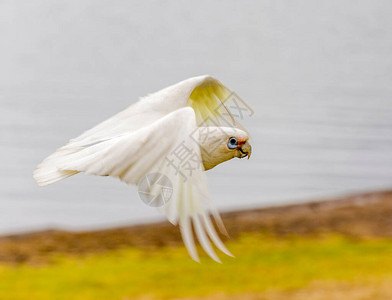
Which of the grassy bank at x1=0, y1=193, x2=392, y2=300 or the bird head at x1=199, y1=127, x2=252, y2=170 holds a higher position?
the bird head at x1=199, y1=127, x2=252, y2=170

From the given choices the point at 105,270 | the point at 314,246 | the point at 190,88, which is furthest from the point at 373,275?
the point at 190,88

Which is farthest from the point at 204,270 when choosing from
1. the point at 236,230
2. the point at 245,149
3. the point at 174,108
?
the point at 245,149

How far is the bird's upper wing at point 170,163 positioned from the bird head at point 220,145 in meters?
0.15

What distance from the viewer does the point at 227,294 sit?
3793 millimetres

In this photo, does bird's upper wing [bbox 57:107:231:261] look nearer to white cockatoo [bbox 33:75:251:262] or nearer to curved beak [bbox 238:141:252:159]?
white cockatoo [bbox 33:75:251:262]

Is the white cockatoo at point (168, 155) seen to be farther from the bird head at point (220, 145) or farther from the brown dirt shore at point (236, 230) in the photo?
the brown dirt shore at point (236, 230)

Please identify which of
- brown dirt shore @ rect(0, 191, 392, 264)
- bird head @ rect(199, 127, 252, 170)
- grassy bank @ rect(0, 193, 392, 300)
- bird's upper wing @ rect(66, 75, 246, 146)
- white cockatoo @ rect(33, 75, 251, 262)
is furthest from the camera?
brown dirt shore @ rect(0, 191, 392, 264)

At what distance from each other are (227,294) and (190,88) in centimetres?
199

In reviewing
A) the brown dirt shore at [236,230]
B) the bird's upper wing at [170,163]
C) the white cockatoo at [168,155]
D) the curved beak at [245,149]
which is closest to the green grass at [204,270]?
the brown dirt shore at [236,230]

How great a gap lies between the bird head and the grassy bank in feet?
6.75

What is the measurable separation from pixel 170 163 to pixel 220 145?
0.89 ft

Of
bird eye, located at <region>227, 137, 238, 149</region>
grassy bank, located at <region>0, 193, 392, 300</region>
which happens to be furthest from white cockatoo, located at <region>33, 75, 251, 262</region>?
grassy bank, located at <region>0, 193, 392, 300</region>

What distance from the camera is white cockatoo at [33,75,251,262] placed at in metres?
1.45

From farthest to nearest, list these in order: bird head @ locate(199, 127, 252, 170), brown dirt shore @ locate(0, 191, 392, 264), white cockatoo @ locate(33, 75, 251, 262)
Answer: brown dirt shore @ locate(0, 191, 392, 264)
bird head @ locate(199, 127, 252, 170)
white cockatoo @ locate(33, 75, 251, 262)
